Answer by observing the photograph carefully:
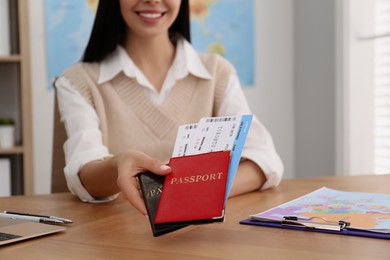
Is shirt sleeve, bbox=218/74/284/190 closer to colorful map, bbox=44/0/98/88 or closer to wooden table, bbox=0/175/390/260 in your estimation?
wooden table, bbox=0/175/390/260

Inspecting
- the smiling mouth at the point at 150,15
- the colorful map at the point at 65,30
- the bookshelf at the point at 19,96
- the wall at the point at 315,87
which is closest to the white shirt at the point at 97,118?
the smiling mouth at the point at 150,15

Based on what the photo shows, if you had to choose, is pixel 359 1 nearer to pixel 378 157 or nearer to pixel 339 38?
pixel 339 38

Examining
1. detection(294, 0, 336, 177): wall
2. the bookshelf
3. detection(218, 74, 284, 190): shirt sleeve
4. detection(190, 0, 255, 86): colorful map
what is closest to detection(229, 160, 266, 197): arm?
detection(218, 74, 284, 190): shirt sleeve

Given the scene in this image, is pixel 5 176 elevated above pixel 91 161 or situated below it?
below

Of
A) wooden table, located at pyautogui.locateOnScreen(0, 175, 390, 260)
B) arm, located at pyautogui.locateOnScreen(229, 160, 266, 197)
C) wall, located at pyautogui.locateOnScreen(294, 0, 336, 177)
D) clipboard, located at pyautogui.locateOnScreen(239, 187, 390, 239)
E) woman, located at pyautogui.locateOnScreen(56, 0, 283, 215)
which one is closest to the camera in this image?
wooden table, located at pyautogui.locateOnScreen(0, 175, 390, 260)

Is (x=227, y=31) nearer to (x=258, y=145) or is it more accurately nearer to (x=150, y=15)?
(x=150, y=15)

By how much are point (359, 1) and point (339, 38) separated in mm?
216

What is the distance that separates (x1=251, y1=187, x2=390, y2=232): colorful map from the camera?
102 cm

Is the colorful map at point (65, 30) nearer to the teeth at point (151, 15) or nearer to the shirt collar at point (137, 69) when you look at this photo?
the shirt collar at point (137, 69)

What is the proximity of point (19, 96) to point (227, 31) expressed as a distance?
132cm

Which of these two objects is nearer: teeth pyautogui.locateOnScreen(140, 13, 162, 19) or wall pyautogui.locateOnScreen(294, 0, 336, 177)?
teeth pyautogui.locateOnScreen(140, 13, 162, 19)

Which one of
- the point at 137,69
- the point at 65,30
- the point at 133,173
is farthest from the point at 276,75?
the point at 133,173

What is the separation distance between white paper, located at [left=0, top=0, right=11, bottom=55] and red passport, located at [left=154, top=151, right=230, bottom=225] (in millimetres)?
2029

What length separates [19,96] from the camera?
111 inches
